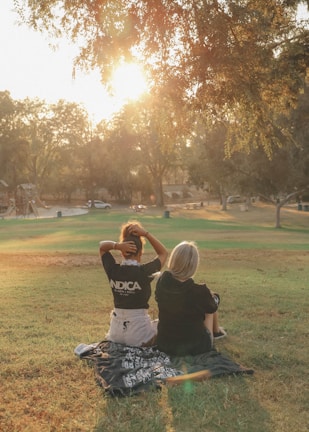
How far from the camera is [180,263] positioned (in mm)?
5410

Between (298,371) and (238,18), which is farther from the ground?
(238,18)

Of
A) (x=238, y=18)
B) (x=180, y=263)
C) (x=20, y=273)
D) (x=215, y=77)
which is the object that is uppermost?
(x=238, y=18)

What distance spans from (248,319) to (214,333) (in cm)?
178

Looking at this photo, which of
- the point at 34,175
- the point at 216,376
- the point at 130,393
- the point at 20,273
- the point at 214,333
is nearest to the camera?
the point at 130,393

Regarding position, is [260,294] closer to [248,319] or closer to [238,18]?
[248,319]

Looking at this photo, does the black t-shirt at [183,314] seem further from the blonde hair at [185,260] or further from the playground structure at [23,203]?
the playground structure at [23,203]

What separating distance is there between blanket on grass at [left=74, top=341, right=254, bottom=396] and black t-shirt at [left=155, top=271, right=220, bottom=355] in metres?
0.11

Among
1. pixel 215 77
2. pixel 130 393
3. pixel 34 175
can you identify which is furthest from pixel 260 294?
pixel 34 175

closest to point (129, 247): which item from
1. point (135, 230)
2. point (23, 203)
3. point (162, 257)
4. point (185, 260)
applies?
point (135, 230)

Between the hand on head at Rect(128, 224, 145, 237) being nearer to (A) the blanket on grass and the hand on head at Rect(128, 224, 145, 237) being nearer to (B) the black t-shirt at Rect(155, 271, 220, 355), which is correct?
(B) the black t-shirt at Rect(155, 271, 220, 355)

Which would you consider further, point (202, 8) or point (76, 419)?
point (202, 8)

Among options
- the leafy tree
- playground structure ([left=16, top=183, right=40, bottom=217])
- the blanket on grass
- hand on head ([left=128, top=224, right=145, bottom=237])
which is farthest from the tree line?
the leafy tree

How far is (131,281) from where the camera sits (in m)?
5.74

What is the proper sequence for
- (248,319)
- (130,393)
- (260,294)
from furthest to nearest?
(260,294), (248,319), (130,393)
